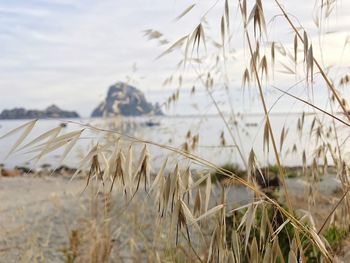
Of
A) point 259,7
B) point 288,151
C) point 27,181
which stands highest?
point 259,7

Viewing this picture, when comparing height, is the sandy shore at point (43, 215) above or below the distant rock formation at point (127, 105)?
below

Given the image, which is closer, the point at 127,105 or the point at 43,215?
the point at 43,215

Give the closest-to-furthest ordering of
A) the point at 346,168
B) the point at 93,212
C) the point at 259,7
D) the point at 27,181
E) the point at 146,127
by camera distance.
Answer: the point at 259,7, the point at 346,168, the point at 93,212, the point at 146,127, the point at 27,181

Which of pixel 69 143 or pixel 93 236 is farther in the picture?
pixel 93 236

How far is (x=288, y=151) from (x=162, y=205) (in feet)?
3.62

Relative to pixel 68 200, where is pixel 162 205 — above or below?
above

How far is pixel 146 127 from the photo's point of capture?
3.70 m

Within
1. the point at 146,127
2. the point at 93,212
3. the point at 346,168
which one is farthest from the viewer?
the point at 146,127

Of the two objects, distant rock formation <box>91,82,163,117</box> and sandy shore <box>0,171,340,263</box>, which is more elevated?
distant rock formation <box>91,82,163,117</box>

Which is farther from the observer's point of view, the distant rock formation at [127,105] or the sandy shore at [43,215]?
the distant rock formation at [127,105]

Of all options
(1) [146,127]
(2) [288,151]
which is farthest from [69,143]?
(1) [146,127]

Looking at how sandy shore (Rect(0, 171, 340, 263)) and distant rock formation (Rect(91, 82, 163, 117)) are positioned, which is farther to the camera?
distant rock formation (Rect(91, 82, 163, 117))

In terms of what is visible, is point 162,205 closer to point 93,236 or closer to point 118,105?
point 93,236

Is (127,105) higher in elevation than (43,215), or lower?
higher
